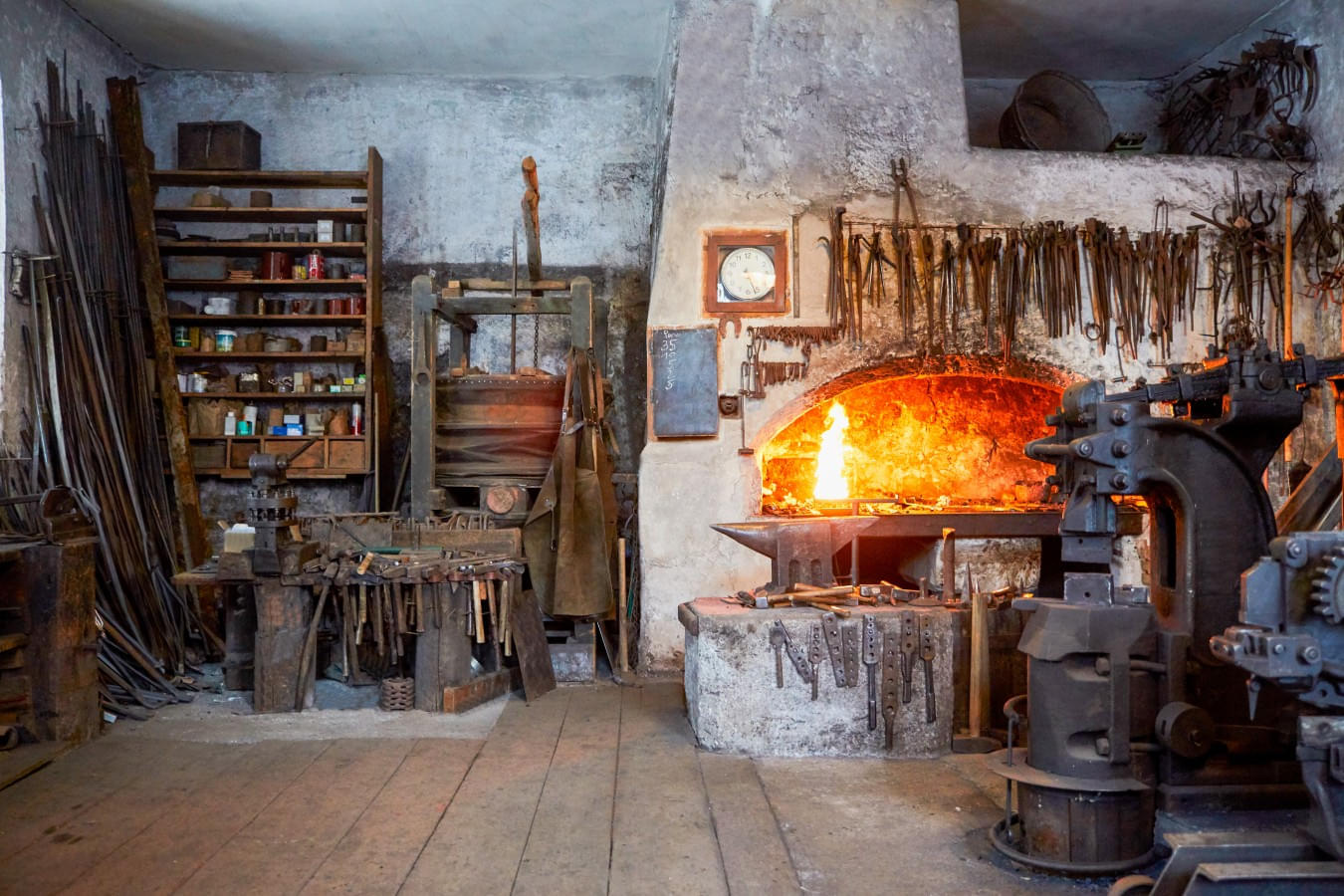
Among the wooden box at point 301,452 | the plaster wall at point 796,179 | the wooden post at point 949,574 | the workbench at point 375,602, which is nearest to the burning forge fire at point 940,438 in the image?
the plaster wall at point 796,179

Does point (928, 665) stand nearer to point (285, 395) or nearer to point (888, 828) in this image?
point (888, 828)

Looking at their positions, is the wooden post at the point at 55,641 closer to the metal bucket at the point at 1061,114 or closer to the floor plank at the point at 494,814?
the floor plank at the point at 494,814

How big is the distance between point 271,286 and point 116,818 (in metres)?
4.43

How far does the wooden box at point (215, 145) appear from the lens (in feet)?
24.3

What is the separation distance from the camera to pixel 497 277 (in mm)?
7750

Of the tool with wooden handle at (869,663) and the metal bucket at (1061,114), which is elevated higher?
the metal bucket at (1061,114)

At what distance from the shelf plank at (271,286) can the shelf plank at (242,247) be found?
0.78 ft

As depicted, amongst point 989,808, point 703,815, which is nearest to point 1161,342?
point 989,808

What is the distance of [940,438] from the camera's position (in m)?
7.80

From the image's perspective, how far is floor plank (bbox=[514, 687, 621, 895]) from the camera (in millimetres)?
3381

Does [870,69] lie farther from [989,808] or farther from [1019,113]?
[989,808]

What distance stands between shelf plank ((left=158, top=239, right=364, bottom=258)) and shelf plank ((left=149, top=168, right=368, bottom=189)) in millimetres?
423

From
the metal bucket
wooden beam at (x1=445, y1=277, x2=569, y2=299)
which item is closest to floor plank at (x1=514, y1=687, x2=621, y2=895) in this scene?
wooden beam at (x1=445, y1=277, x2=569, y2=299)

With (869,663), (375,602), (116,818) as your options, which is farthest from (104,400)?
(869,663)
